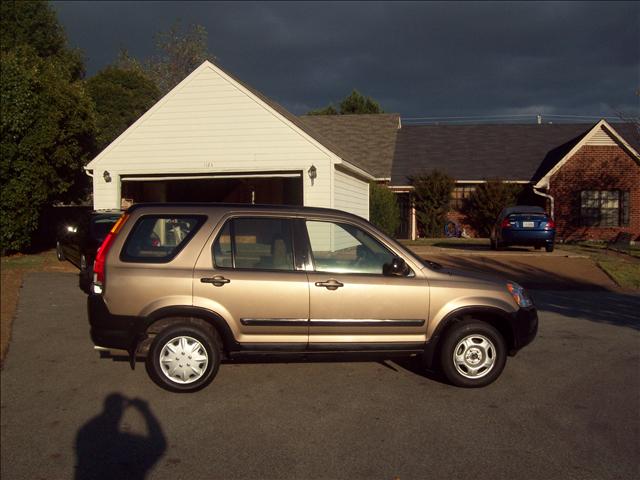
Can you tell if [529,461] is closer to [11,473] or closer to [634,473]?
[634,473]

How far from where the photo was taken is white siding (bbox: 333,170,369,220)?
1998 centimetres

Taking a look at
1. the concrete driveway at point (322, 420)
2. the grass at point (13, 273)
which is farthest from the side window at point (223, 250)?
the grass at point (13, 273)

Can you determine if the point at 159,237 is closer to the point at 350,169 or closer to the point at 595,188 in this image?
the point at 350,169

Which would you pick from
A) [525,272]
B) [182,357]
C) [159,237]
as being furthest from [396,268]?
[525,272]

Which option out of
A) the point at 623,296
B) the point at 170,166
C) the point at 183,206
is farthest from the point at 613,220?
the point at 183,206

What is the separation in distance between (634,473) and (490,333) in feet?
7.00

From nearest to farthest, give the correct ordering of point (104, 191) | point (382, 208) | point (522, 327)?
point (522, 327)
point (104, 191)
point (382, 208)

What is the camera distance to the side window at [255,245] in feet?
20.8

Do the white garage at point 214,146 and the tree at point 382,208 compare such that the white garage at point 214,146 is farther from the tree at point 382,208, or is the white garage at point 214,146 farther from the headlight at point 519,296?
the headlight at point 519,296

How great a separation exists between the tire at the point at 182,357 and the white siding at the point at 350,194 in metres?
13.1

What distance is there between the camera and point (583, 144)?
27.2 m

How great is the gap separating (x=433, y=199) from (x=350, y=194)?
843cm

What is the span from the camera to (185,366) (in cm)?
623

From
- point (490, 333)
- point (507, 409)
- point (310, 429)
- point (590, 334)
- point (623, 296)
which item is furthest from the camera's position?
point (623, 296)
